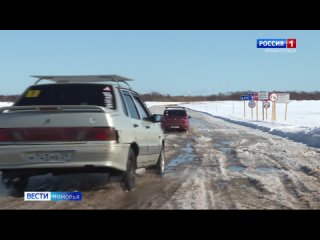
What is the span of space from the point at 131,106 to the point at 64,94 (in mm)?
1212

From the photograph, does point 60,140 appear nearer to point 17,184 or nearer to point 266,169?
point 17,184

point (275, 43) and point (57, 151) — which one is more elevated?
point (275, 43)

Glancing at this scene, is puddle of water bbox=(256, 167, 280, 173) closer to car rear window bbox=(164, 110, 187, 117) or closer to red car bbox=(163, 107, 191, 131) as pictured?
red car bbox=(163, 107, 191, 131)

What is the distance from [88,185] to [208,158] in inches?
198

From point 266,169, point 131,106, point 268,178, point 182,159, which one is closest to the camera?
point 131,106

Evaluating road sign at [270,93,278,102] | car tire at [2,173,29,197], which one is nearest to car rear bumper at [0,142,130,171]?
car tire at [2,173,29,197]

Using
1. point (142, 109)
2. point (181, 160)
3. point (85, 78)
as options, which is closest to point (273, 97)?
point (181, 160)

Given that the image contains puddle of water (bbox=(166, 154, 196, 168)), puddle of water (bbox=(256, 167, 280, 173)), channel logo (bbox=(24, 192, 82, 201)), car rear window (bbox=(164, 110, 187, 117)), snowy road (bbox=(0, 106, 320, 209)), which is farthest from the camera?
car rear window (bbox=(164, 110, 187, 117))

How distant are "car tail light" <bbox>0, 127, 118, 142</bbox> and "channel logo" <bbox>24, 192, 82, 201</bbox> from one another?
0.91 meters

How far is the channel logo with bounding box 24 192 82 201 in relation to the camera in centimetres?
655

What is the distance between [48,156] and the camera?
625 cm

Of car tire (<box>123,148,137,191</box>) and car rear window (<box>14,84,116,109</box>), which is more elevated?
car rear window (<box>14,84,116,109</box>)
